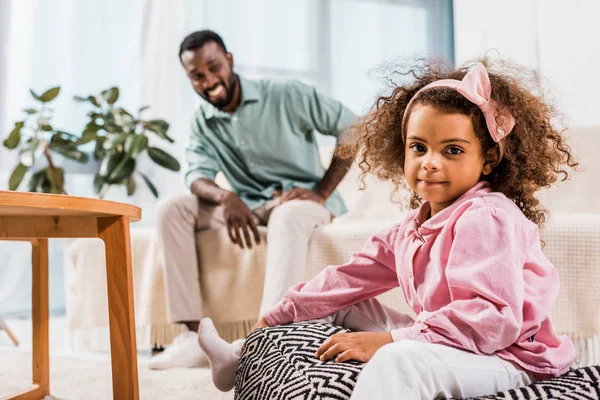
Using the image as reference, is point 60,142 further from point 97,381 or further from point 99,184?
Answer: point 97,381

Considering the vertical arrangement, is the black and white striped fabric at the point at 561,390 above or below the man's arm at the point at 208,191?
below

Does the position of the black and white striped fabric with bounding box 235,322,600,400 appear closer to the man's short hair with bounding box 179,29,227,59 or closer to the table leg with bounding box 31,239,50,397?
the table leg with bounding box 31,239,50,397

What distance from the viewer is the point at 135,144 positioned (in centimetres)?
277

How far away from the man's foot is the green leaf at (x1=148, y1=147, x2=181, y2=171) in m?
1.12

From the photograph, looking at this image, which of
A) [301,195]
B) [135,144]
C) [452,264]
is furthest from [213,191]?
[452,264]

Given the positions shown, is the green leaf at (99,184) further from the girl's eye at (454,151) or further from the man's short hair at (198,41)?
the girl's eye at (454,151)

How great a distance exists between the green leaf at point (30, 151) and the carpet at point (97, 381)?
91 centimetres

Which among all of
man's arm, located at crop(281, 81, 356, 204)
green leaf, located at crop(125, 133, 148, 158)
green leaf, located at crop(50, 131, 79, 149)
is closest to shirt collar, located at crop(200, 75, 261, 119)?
man's arm, located at crop(281, 81, 356, 204)

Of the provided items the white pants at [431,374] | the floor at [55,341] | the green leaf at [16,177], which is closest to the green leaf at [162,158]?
the green leaf at [16,177]

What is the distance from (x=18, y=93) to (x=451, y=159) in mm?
2607

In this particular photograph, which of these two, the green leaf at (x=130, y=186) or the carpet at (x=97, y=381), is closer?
the carpet at (x=97, y=381)

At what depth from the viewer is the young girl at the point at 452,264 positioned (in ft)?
2.77

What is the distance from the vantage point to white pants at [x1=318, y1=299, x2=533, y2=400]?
78 centimetres

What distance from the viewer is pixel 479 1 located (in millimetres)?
3656
